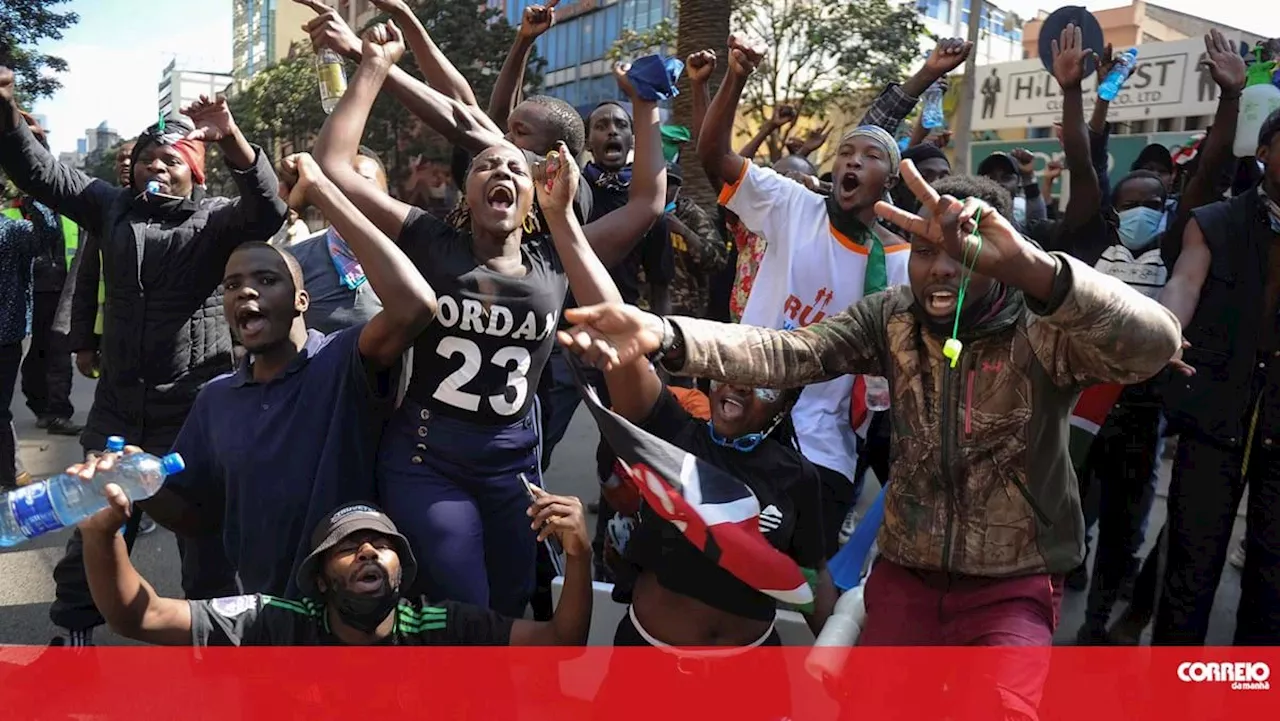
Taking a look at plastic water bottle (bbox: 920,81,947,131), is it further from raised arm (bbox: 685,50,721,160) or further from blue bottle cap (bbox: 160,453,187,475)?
blue bottle cap (bbox: 160,453,187,475)

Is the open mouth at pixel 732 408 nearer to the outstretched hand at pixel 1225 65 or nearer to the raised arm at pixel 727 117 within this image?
the raised arm at pixel 727 117

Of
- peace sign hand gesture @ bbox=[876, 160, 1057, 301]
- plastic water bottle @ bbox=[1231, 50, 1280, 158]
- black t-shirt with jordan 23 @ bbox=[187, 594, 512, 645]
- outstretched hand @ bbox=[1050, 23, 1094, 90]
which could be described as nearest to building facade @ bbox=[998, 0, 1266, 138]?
plastic water bottle @ bbox=[1231, 50, 1280, 158]

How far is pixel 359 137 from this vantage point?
320 centimetres

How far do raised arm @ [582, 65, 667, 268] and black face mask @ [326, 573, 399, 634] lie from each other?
1370mm

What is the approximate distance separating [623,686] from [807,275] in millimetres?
1523

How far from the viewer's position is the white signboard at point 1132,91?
2338cm

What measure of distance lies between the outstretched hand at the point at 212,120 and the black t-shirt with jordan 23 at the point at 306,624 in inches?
63.1

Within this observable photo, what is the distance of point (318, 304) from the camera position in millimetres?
4164

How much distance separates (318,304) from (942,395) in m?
2.56

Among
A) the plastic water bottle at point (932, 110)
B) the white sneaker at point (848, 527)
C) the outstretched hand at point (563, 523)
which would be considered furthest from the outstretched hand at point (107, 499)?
the plastic water bottle at point (932, 110)

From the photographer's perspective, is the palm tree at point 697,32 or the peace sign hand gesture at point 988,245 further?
the palm tree at point 697,32

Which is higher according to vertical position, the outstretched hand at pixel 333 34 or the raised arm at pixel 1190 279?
the outstretched hand at pixel 333 34

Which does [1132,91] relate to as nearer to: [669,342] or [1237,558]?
[1237,558]

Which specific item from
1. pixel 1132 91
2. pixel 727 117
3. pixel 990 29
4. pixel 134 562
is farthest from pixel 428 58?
pixel 990 29
